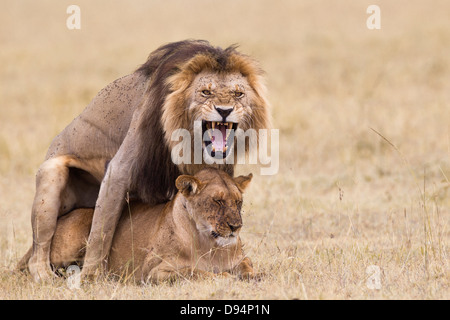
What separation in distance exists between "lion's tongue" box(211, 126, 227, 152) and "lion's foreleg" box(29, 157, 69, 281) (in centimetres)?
167

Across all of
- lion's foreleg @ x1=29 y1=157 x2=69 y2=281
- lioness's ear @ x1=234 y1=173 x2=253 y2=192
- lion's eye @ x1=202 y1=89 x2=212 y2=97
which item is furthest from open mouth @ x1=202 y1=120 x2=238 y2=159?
lion's foreleg @ x1=29 y1=157 x2=69 y2=281

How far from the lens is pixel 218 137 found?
5.66m

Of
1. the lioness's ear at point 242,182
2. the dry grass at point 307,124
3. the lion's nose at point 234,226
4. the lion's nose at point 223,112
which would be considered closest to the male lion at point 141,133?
the lion's nose at point 223,112

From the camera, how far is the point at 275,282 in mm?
5711

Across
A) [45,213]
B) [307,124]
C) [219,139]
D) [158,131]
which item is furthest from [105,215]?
[307,124]

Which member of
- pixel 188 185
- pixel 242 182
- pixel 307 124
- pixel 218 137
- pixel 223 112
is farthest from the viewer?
pixel 307 124

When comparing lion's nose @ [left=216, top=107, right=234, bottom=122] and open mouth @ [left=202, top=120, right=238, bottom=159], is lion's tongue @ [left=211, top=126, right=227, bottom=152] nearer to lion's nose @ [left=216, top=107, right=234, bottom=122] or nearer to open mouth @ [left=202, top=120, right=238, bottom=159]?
open mouth @ [left=202, top=120, right=238, bottom=159]

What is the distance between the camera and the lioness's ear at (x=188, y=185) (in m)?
5.82

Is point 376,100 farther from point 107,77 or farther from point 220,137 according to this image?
point 220,137

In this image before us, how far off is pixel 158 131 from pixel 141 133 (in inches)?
7.0

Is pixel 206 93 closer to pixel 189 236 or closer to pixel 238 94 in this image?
pixel 238 94

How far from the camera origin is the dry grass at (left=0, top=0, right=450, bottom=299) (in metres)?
6.14

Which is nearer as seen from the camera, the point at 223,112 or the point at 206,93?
the point at 223,112
